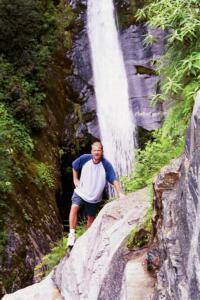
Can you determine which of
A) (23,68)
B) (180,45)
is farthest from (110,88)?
(180,45)

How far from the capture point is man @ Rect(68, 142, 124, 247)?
488 cm

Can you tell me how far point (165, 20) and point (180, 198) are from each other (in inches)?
65.9

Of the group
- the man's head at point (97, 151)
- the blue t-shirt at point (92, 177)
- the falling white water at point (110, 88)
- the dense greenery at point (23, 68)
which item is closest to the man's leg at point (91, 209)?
the blue t-shirt at point (92, 177)

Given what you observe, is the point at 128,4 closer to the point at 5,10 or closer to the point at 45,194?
the point at 5,10

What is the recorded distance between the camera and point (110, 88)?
13.1 m

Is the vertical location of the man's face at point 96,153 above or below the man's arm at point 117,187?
above

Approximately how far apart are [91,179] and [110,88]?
A: 335 inches

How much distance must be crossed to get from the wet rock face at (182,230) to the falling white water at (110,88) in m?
8.82

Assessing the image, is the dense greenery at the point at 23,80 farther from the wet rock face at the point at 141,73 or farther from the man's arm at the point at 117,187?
the man's arm at the point at 117,187

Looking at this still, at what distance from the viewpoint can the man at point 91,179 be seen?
4.88 m

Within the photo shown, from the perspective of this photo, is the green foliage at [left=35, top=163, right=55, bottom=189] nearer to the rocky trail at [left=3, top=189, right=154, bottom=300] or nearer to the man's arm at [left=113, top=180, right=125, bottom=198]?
the rocky trail at [left=3, top=189, right=154, bottom=300]

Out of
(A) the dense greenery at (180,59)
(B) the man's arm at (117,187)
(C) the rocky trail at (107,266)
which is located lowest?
(C) the rocky trail at (107,266)

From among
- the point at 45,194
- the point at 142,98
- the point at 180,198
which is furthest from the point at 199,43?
the point at 142,98

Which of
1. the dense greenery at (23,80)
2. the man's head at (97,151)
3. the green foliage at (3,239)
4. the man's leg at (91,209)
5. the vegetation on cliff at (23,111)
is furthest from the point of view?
the dense greenery at (23,80)
